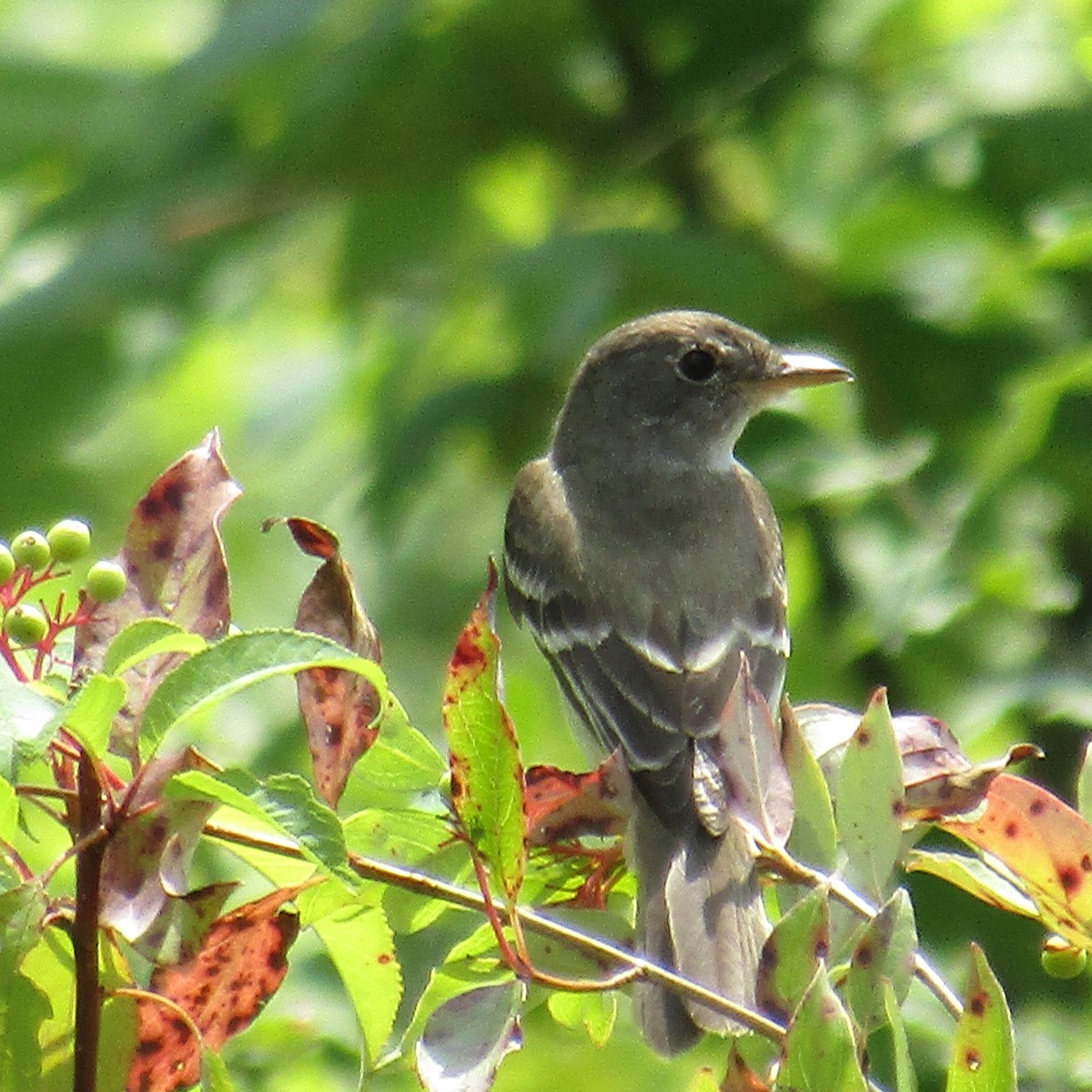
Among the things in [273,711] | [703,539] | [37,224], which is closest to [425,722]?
[273,711]

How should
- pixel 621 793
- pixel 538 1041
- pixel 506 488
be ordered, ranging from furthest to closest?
pixel 506 488, pixel 538 1041, pixel 621 793

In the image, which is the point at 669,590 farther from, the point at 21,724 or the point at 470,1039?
the point at 21,724

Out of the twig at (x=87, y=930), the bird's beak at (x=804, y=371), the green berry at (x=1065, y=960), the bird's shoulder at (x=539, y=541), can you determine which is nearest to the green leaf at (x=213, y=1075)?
the twig at (x=87, y=930)

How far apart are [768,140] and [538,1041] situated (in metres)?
2.39

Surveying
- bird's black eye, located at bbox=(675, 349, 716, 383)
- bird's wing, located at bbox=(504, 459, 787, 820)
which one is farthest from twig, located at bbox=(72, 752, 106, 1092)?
bird's black eye, located at bbox=(675, 349, 716, 383)

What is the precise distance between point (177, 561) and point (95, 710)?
17.8 inches

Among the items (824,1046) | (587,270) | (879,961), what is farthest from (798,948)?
(587,270)

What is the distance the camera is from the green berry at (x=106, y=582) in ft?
6.92

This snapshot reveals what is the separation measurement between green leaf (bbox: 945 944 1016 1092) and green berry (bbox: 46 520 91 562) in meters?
1.03

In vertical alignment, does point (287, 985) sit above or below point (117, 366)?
below

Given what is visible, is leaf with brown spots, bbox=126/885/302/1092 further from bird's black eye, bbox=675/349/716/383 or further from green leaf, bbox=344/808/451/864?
bird's black eye, bbox=675/349/716/383

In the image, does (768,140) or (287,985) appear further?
(768,140)

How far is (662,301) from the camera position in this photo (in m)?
5.10

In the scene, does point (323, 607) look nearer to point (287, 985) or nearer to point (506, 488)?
point (287, 985)
